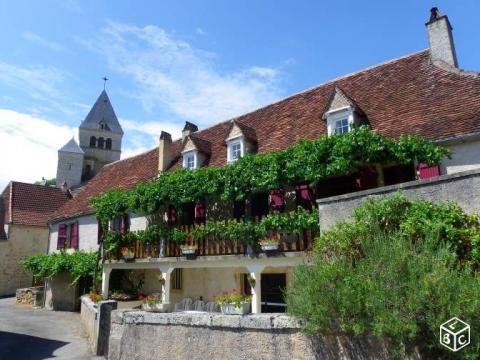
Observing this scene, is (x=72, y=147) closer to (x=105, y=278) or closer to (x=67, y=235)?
(x=67, y=235)

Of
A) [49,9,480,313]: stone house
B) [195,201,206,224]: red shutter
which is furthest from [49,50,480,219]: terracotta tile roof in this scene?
[195,201,206,224]: red shutter

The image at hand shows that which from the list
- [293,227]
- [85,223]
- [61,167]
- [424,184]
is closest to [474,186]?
[424,184]

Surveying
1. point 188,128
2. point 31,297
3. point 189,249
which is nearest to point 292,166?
point 189,249

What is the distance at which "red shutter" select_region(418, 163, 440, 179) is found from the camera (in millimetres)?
9578

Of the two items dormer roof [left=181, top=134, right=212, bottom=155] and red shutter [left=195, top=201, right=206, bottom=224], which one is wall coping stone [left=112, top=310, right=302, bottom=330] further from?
dormer roof [left=181, top=134, right=212, bottom=155]

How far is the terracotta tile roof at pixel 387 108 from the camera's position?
10672 millimetres

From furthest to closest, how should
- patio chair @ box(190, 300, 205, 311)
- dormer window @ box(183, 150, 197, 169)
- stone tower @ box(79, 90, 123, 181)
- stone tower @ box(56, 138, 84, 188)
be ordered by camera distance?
1. stone tower @ box(79, 90, 123, 181)
2. stone tower @ box(56, 138, 84, 188)
3. dormer window @ box(183, 150, 197, 169)
4. patio chair @ box(190, 300, 205, 311)

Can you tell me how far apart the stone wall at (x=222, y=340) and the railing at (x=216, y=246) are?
3.14m

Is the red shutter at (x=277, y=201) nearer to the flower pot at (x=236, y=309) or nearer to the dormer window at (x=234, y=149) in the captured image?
the dormer window at (x=234, y=149)

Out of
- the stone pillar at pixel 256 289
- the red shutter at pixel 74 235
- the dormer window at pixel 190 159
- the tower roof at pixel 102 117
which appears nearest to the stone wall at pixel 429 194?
the stone pillar at pixel 256 289

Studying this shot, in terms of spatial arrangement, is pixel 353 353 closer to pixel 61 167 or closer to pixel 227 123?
pixel 227 123

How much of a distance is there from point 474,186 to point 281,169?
17.3 feet

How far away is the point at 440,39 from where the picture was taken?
514 inches

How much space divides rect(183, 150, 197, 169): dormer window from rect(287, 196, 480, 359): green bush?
999 cm
